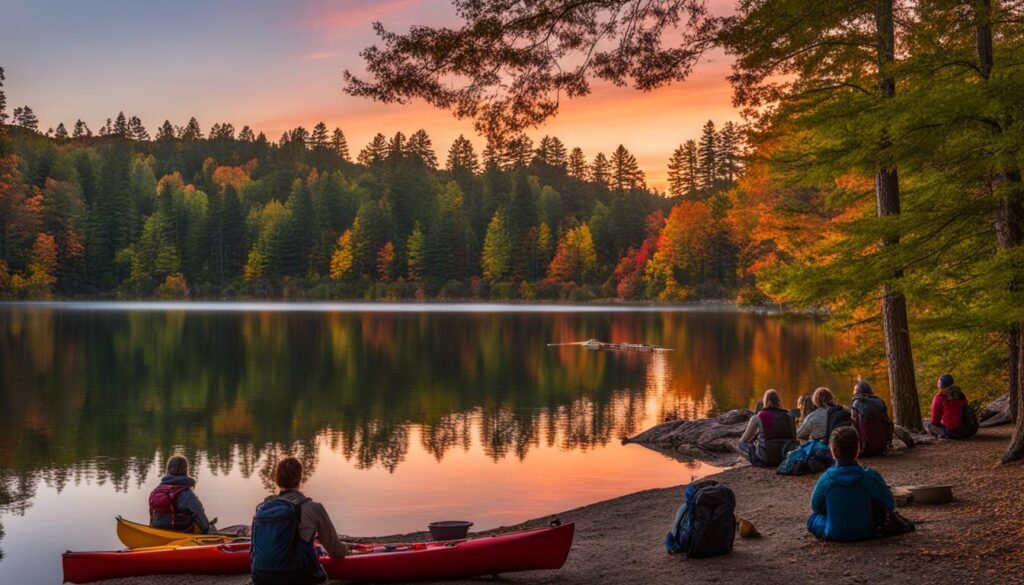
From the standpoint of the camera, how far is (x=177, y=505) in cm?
1133

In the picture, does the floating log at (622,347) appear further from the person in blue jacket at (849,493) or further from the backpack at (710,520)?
the person in blue jacket at (849,493)

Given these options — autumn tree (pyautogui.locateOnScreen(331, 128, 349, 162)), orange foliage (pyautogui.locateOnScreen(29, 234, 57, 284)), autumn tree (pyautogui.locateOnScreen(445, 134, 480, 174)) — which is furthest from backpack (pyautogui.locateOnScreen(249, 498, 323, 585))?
autumn tree (pyautogui.locateOnScreen(331, 128, 349, 162))

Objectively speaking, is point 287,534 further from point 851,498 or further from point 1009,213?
point 1009,213

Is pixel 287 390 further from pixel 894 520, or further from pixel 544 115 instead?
pixel 894 520

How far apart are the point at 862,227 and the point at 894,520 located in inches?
163

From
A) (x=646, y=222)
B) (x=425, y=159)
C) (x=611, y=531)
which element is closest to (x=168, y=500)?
(x=611, y=531)

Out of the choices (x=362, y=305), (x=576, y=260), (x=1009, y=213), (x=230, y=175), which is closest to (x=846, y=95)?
(x=1009, y=213)

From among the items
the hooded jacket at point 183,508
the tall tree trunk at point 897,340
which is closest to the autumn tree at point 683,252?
the tall tree trunk at point 897,340

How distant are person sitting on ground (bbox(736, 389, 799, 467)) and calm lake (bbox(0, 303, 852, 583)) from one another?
273cm

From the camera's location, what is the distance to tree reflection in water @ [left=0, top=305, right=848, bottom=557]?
70.5 ft

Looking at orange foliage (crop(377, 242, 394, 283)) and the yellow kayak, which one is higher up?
orange foliage (crop(377, 242, 394, 283))

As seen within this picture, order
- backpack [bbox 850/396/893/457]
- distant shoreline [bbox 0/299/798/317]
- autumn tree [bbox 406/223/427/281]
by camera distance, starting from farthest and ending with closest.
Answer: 1. autumn tree [bbox 406/223/427/281]
2. distant shoreline [bbox 0/299/798/317]
3. backpack [bbox 850/396/893/457]

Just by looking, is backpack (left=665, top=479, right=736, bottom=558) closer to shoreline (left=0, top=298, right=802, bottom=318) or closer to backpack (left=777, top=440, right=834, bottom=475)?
backpack (left=777, top=440, right=834, bottom=475)

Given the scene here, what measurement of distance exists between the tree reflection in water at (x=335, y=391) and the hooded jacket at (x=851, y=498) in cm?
980
